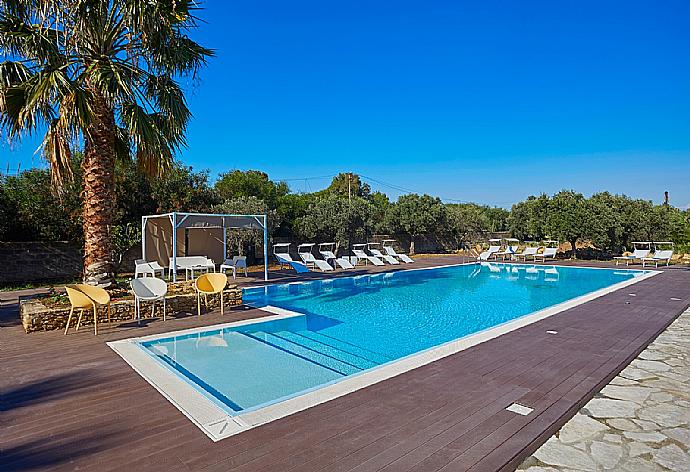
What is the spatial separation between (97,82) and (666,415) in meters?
8.15

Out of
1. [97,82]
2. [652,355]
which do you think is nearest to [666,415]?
[652,355]

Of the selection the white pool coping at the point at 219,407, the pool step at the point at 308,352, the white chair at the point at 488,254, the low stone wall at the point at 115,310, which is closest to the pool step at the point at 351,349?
the pool step at the point at 308,352

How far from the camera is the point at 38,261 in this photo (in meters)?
13.1

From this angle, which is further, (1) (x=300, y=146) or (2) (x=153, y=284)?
(1) (x=300, y=146)

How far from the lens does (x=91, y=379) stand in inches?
173

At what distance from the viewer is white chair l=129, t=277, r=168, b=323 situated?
701 cm

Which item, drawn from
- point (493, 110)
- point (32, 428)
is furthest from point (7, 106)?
point (493, 110)

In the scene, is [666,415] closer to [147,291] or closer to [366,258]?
[147,291]

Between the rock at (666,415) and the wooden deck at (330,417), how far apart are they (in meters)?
0.46

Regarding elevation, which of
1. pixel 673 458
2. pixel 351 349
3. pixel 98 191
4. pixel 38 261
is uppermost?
pixel 98 191

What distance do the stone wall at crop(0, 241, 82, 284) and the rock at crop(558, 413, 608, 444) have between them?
14.2m

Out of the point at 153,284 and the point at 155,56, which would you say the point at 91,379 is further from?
the point at 155,56

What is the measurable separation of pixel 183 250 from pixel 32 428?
1247 centimetres

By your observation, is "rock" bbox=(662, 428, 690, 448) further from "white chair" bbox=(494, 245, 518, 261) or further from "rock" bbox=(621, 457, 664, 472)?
"white chair" bbox=(494, 245, 518, 261)
